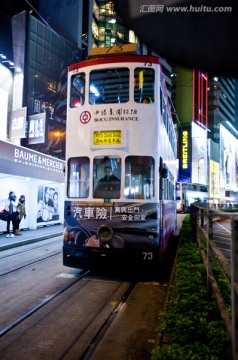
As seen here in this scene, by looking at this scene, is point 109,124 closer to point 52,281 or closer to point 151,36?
point 151,36

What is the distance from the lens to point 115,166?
22.6 ft

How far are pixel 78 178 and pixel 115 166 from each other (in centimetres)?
96

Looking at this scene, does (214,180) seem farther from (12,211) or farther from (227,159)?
(12,211)

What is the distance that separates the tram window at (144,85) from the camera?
702 centimetres

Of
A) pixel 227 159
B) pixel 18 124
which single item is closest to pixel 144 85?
pixel 18 124

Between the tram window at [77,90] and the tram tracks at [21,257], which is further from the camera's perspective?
the tram tracks at [21,257]

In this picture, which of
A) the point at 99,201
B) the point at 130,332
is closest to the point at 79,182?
the point at 99,201

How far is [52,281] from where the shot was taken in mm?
6875

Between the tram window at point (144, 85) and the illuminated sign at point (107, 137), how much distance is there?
2.92 ft

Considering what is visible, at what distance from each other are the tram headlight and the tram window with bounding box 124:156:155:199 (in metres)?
0.80

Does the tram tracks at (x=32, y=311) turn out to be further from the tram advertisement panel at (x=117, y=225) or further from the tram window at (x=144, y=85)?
the tram window at (x=144, y=85)

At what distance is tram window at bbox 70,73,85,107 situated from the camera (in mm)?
7407

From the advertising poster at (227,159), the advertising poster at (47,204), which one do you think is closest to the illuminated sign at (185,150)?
the advertising poster at (227,159)

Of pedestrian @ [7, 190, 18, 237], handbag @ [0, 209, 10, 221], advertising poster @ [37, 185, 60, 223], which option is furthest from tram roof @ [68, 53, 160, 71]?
advertising poster @ [37, 185, 60, 223]
